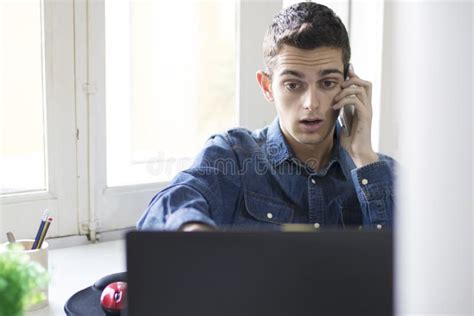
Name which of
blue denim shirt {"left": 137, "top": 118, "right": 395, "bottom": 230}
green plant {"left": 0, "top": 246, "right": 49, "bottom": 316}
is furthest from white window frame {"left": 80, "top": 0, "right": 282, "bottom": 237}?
green plant {"left": 0, "top": 246, "right": 49, "bottom": 316}

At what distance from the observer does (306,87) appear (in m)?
1.33

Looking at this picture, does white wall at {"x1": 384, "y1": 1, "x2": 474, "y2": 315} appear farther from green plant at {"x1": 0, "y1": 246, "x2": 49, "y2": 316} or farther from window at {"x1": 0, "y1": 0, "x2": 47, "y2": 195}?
window at {"x1": 0, "y1": 0, "x2": 47, "y2": 195}

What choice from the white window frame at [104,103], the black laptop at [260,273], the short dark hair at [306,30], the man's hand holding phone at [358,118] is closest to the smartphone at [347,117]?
the man's hand holding phone at [358,118]

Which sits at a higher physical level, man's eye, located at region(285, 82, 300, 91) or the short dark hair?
the short dark hair

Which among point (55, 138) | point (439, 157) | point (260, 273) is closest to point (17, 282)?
point (260, 273)

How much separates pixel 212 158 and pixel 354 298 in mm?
707

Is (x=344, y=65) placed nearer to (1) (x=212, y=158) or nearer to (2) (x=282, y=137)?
(2) (x=282, y=137)

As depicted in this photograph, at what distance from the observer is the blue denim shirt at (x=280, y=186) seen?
4.34 feet

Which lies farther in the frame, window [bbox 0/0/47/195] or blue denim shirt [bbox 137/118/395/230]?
window [bbox 0/0/47/195]

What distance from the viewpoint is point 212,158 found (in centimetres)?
132

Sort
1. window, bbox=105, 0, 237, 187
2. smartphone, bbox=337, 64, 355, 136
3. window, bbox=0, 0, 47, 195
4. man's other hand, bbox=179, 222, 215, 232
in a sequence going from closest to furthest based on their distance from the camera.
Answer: man's other hand, bbox=179, 222, 215, 232 → smartphone, bbox=337, 64, 355, 136 → window, bbox=0, 0, 47, 195 → window, bbox=105, 0, 237, 187

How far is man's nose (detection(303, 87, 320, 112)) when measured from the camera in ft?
4.31

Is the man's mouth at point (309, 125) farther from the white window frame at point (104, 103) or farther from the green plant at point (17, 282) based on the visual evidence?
the green plant at point (17, 282)

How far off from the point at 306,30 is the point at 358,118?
24 cm
